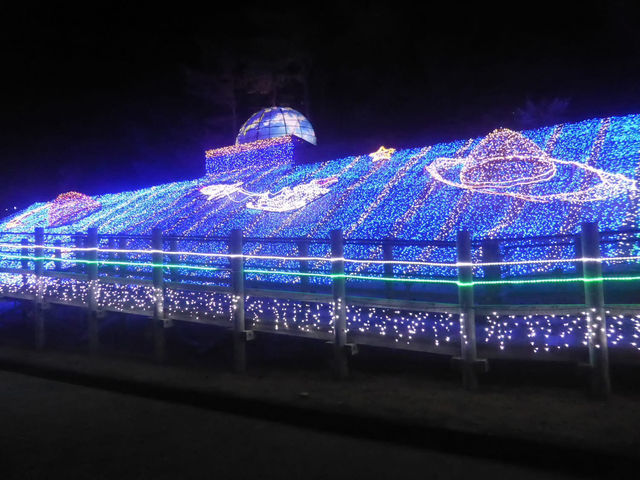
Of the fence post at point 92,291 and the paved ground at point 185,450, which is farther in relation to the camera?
the fence post at point 92,291

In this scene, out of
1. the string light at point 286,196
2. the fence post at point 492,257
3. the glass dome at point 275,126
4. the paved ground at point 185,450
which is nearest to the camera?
the paved ground at point 185,450

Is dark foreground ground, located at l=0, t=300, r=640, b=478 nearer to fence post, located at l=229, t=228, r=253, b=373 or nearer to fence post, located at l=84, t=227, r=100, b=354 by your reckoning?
fence post, located at l=229, t=228, r=253, b=373

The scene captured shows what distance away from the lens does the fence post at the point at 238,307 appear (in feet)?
23.4

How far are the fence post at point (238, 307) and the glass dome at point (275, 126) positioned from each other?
15.3 meters

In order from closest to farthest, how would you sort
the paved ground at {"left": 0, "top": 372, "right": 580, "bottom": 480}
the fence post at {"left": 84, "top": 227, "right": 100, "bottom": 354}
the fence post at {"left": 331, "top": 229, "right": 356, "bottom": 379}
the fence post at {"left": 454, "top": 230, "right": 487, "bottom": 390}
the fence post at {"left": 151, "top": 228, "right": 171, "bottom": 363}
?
the paved ground at {"left": 0, "top": 372, "right": 580, "bottom": 480}
the fence post at {"left": 454, "top": 230, "right": 487, "bottom": 390}
the fence post at {"left": 331, "top": 229, "right": 356, "bottom": 379}
the fence post at {"left": 151, "top": 228, "right": 171, "bottom": 363}
the fence post at {"left": 84, "top": 227, "right": 100, "bottom": 354}

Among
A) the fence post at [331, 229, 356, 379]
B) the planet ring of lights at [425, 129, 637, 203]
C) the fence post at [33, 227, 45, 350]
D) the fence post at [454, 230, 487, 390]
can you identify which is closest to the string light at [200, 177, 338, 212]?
the planet ring of lights at [425, 129, 637, 203]

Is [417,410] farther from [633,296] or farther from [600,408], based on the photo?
[633,296]

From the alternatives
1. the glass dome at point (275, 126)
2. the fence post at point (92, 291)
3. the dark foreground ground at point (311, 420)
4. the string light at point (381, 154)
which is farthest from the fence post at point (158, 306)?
the glass dome at point (275, 126)

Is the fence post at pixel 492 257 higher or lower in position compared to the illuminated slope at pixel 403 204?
lower

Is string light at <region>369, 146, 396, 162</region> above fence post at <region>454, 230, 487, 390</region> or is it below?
above

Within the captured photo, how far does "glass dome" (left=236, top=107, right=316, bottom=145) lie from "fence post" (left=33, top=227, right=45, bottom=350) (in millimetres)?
12809

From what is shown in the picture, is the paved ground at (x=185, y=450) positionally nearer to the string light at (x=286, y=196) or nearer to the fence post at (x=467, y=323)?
Answer: the fence post at (x=467, y=323)

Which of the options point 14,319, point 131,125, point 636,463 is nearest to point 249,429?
point 636,463

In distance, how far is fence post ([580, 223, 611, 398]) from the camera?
5.25m
